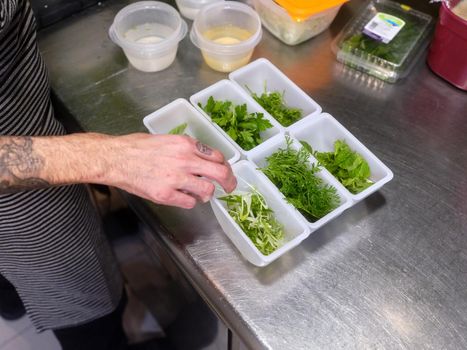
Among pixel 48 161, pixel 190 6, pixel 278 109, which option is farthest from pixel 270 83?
pixel 48 161

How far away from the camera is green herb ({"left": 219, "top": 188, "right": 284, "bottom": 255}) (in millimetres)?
828

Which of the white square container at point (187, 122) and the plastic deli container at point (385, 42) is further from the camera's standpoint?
the plastic deli container at point (385, 42)

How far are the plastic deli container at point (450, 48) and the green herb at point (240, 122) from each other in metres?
0.46

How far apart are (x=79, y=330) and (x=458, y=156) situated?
1116 mm

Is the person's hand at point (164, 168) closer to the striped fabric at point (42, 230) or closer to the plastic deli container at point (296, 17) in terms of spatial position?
the striped fabric at point (42, 230)

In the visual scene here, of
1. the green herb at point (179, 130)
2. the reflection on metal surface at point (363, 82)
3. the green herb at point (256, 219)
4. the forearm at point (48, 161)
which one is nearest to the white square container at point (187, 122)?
the green herb at point (179, 130)

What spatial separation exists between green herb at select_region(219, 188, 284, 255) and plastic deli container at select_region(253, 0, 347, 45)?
463mm

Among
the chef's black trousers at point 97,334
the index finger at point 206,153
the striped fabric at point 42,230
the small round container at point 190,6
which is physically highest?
the small round container at point 190,6

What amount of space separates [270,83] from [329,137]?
0.20 m

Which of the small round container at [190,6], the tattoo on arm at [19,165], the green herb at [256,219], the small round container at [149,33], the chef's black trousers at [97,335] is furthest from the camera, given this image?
the chef's black trousers at [97,335]

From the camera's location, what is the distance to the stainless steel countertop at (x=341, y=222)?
0.79m

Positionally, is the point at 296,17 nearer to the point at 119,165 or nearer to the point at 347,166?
the point at 347,166

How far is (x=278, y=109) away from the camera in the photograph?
103 centimetres

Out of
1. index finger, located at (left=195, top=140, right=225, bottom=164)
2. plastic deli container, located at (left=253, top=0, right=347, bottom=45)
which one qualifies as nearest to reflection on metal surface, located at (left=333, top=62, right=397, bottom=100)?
plastic deli container, located at (left=253, top=0, right=347, bottom=45)
